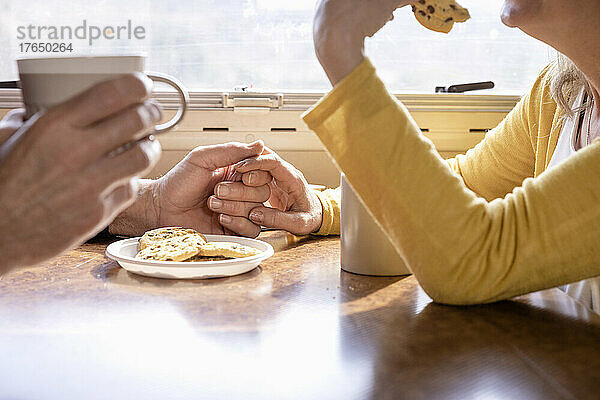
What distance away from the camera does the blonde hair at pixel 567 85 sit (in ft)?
4.39

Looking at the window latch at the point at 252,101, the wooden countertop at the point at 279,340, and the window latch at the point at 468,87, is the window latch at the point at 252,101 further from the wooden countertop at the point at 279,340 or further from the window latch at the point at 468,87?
the wooden countertop at the point at 279,340

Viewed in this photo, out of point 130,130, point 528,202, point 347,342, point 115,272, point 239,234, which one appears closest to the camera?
point 130,130

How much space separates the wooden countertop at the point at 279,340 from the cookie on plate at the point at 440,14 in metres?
Answer: 0.54

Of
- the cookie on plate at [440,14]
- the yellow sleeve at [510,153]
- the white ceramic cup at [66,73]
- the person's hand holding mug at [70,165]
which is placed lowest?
the yellow sleeve at [510,153]

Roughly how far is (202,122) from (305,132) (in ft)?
0.99

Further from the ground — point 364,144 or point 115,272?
point 364,144

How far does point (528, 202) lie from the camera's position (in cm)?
→ 96

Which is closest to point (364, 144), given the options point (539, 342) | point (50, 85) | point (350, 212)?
point (350, 212)

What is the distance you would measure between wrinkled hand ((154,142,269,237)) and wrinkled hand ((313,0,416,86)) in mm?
444

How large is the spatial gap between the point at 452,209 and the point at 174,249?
1.52 feet

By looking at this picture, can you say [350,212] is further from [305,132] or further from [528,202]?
[305,132]

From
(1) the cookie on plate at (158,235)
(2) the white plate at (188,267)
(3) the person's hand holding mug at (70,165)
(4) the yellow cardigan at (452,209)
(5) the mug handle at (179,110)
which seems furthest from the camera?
(1) the cookie on plate at (158,235)

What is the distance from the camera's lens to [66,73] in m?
0.66

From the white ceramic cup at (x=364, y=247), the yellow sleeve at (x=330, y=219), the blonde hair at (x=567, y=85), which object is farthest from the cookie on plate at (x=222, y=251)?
the blonde hair at (x=567, y=85)
